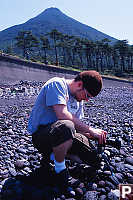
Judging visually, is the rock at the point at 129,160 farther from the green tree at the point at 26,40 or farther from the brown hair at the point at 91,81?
the green tree at the point at 26,40

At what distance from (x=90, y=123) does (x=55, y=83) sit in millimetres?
3149

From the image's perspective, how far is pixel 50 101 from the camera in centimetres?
224

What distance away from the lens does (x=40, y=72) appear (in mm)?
24344

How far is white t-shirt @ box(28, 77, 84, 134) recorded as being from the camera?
7.33 feet

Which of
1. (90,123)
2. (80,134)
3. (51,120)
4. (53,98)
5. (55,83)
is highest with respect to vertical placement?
(55,83)

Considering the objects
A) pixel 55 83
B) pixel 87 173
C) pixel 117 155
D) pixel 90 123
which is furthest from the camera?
pixel 90 123

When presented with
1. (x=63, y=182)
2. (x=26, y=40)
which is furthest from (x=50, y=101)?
(x=26, y=40)

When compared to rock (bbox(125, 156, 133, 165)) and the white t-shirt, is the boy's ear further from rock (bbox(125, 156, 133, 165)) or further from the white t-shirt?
rock (bbox(125, 156, 133, 165))

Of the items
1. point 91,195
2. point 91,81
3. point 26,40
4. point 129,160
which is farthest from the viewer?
point 26,40

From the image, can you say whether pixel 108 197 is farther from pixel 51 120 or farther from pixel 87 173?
pixel 51 120

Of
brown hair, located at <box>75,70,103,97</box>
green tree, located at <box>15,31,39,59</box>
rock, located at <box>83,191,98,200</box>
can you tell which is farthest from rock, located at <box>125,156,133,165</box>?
green tree, located at <box>15,31,39,59</box>

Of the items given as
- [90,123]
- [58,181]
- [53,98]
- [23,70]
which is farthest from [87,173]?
[23,70]

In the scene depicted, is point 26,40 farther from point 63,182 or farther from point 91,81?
point 63,182

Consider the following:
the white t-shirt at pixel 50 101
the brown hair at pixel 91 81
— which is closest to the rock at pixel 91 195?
the white t-shirt at pixel 50 101
